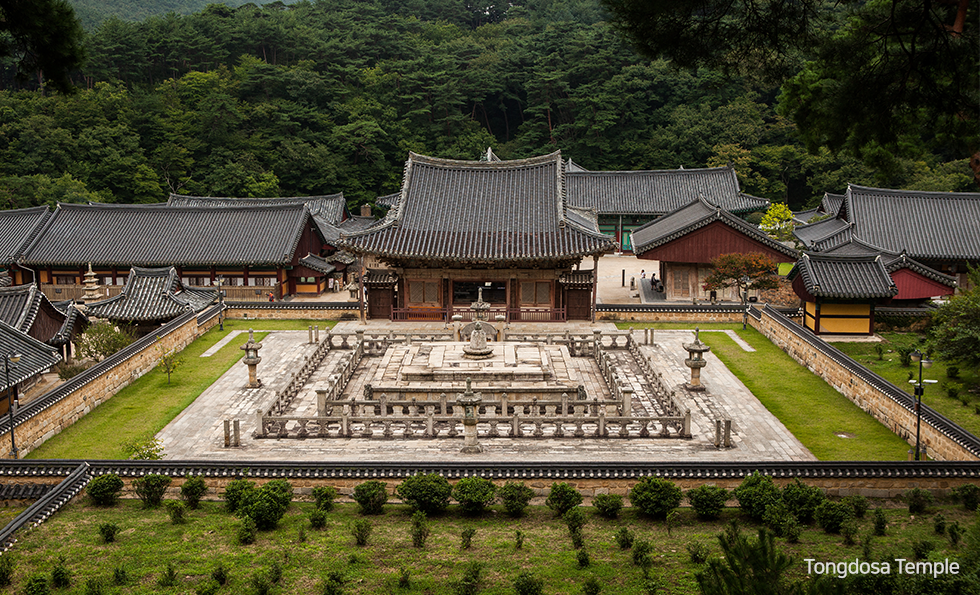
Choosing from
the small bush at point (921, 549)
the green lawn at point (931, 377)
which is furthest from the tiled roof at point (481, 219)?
the small bush at point (921, 549)

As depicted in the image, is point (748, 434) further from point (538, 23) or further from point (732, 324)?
point (538, 23)

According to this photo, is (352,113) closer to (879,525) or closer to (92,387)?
(92,387)

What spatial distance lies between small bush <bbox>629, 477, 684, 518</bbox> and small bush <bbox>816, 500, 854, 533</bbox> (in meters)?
2.66

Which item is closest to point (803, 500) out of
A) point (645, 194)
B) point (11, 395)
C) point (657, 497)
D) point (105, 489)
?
point (657, 497)

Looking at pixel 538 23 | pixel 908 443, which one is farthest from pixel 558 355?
pixel 538 23

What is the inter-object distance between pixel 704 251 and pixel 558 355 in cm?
1744

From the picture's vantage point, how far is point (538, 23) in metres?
101

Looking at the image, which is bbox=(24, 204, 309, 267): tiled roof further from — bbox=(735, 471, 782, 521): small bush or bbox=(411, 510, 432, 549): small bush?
A: bbox=(735, 471, 782, 521): small bush

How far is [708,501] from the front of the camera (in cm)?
1523

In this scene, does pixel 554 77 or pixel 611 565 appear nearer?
pixel 611 565

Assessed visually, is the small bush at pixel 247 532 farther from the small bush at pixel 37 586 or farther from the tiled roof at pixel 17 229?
the tiled roof at pixel 17 229

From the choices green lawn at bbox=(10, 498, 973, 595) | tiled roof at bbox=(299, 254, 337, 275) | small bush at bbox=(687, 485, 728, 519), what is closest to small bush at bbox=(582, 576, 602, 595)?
green lawn at bbox=(10, 498, 973, 595)

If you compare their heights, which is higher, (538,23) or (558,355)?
(538,23)

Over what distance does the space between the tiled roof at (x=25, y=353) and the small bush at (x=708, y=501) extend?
18053mm
